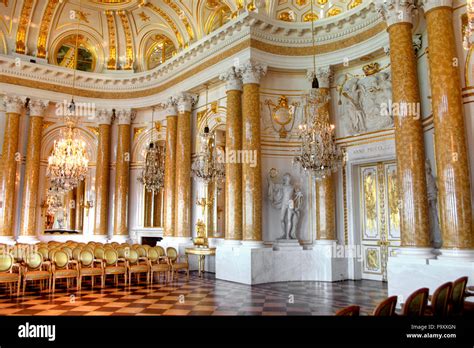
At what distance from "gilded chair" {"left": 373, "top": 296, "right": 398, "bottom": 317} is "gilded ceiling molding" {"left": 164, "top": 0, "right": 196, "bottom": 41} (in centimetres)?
1187

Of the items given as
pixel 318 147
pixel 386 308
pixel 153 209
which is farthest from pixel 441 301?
pixel 153 209

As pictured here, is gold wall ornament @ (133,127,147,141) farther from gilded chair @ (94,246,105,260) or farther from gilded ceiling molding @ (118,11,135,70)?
gilded chair @ (94,246,105,260)

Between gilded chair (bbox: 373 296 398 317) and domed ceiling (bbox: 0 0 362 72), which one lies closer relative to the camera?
gilded chair (bbox: 373 296 398 317)

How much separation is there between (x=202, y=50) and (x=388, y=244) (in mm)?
7830

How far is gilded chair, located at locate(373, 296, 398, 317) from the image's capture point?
3206mm

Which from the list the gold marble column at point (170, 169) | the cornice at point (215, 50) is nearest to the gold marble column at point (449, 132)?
the cornice at point (215, 50)

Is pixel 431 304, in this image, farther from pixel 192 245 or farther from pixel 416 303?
pixel 192 245

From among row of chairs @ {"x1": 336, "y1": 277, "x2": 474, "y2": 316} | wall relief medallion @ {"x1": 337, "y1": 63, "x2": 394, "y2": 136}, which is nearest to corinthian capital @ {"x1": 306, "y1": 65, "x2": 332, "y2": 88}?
wall relief medallion @ {"x1": 337, "y1": 63, "x2": 394, "y2": 136}

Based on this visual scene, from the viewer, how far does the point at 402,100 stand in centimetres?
770

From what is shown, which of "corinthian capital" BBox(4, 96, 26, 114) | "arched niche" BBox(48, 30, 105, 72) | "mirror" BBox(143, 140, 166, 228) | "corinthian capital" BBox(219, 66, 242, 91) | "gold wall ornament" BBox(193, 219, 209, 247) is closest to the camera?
"corinthian capital" BBox(219, 66, 242, 91)

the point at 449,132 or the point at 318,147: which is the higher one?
the point at 318,147

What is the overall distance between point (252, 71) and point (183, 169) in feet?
13.8

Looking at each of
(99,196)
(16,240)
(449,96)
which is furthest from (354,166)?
(16,240)

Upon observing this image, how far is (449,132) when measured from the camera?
6691 mm
